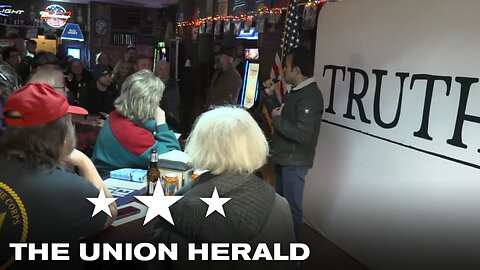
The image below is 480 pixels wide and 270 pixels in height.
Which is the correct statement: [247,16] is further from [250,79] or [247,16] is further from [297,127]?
[297,127]

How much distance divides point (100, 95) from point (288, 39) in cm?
211

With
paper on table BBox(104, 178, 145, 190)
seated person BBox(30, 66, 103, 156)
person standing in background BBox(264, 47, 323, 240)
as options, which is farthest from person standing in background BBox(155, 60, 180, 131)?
paper on table BBox(104, 178, 145, 190)

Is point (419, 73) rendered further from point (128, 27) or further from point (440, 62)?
point (128, 27)

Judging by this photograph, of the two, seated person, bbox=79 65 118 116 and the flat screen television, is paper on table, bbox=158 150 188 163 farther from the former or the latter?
the flat screen television

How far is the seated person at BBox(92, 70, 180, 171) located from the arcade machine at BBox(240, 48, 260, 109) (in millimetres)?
3020

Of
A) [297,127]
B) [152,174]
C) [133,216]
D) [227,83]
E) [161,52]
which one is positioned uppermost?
[161,52]

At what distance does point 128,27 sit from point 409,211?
11619 millimetres

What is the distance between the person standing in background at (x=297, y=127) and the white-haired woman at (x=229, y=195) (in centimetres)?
172

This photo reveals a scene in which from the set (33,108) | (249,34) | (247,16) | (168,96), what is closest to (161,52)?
(247,16)

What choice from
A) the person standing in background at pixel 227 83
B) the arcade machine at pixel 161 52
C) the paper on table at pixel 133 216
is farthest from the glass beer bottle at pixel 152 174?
the arcade machine at pixel 161 52

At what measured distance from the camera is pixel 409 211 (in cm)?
304

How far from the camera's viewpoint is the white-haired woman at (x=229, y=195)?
4.70 ft

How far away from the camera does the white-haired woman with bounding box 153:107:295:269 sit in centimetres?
143

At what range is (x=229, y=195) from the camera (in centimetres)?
147
